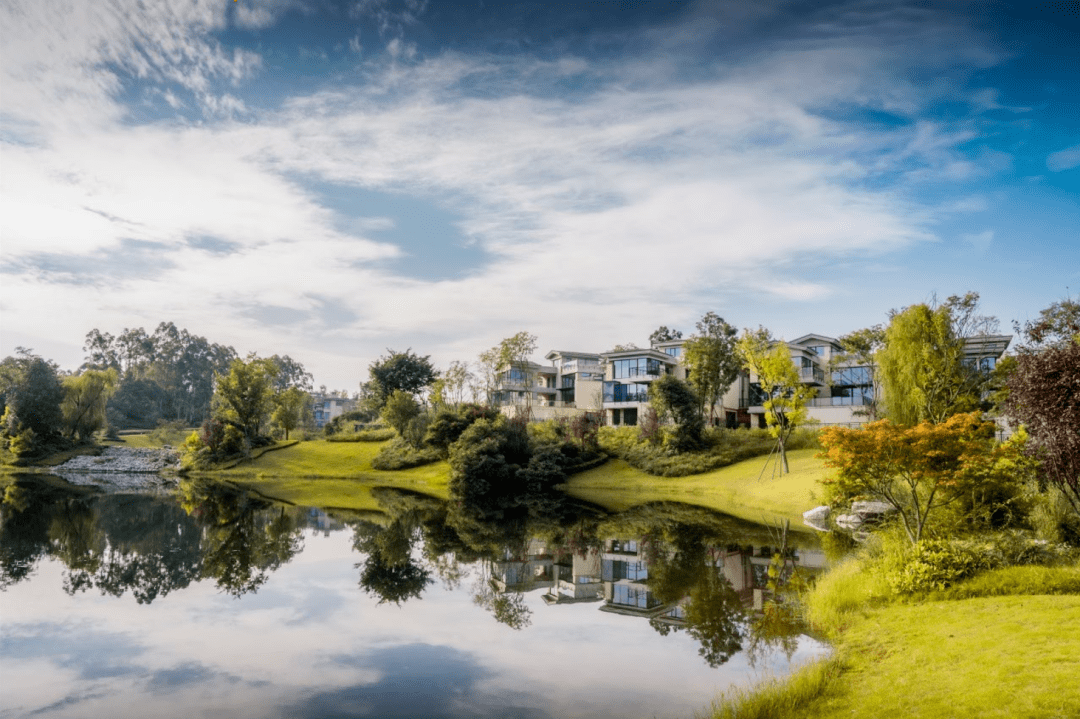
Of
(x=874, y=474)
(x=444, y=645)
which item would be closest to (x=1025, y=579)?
(x=874, y=474)

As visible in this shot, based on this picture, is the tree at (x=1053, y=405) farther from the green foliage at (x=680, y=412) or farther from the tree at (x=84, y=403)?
the tree at (x=84, y=403)

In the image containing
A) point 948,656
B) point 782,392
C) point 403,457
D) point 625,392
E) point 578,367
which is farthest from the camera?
point 578,367

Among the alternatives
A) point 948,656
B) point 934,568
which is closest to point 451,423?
point 934,568

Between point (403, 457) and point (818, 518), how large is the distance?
3379 cm

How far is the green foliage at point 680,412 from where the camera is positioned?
4572 cm

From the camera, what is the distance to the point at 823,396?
199ft

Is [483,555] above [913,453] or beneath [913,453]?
Answer: beneath

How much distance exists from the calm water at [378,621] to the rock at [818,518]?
2.65 metres

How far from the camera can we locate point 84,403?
6438 cm

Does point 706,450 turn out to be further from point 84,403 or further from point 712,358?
point 84,403

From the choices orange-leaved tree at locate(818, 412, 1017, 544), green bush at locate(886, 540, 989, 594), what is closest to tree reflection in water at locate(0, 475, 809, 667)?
green bush at locate(886, 540, 989, 594)

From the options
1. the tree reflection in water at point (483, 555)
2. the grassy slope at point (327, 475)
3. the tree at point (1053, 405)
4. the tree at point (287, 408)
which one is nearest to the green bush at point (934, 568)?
the tree reflection in water at point (483, 555)

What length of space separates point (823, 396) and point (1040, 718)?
189 ft

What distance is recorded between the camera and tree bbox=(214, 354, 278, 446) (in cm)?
5662
